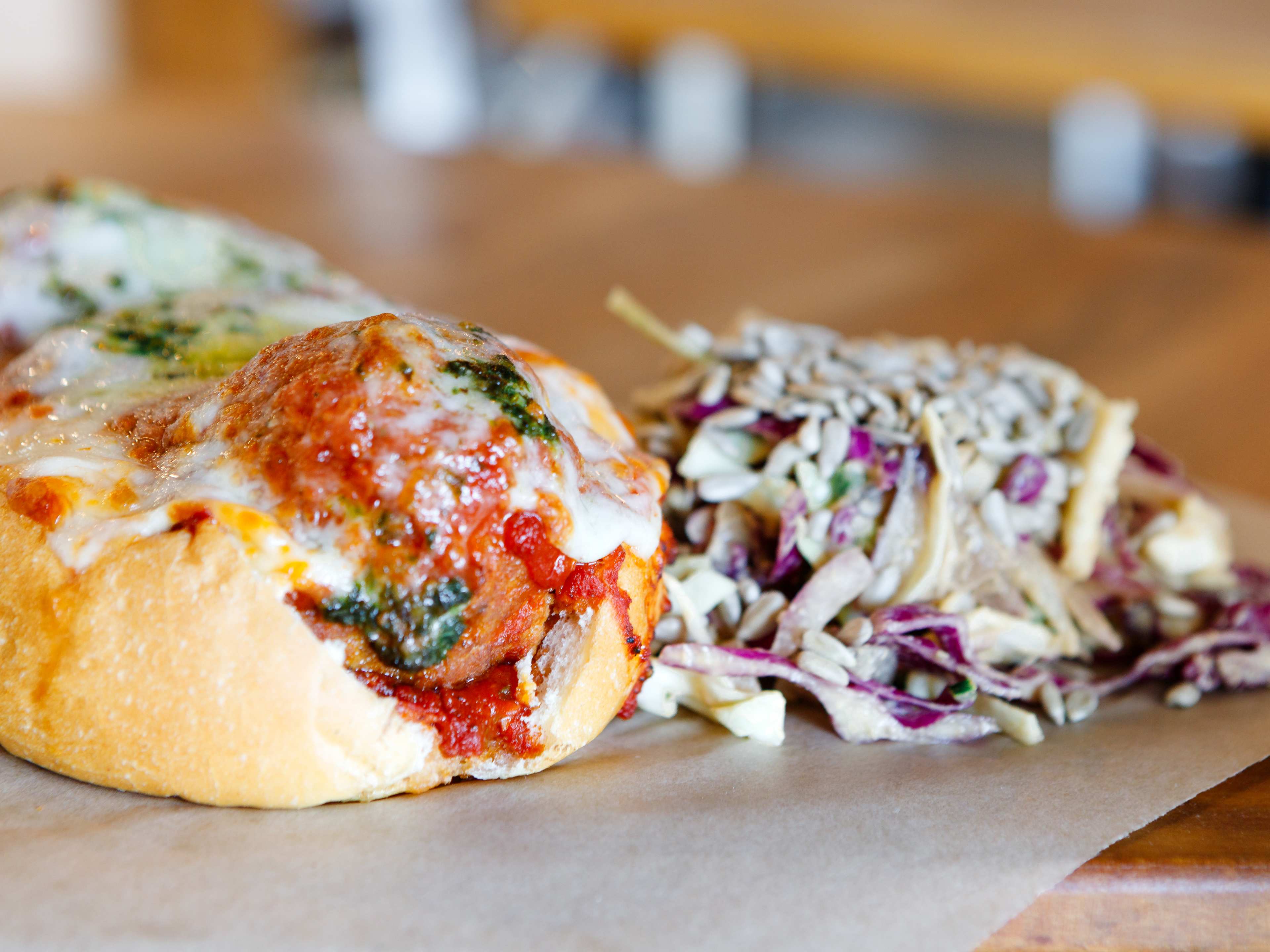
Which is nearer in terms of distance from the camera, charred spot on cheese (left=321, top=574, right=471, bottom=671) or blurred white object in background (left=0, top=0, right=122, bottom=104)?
charred spot on cheese (left=321, top=574, right=471, bottom=671)

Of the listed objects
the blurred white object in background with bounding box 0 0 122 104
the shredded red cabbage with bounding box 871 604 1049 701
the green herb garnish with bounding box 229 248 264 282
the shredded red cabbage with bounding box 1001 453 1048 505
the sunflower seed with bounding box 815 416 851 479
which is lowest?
the shredded red cabbage with bounding box 871 604 1049 701

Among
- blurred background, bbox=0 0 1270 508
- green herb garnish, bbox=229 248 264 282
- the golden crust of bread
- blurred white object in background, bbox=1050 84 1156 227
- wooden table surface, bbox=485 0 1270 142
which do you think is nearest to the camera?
the golden crust of bread

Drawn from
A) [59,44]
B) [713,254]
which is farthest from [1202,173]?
[59,44]

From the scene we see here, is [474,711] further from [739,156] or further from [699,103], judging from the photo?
[699,103]

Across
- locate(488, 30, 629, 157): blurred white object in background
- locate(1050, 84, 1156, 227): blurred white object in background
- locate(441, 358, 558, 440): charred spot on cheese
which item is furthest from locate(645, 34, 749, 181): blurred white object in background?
locate(441, 358, 558, 440): charred spot on cheese

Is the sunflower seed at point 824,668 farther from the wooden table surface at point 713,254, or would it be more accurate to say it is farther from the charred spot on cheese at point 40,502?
the wooden table surface at point 713,254

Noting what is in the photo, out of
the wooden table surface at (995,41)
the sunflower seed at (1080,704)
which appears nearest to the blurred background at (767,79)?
the wooden table surface at (995,41)

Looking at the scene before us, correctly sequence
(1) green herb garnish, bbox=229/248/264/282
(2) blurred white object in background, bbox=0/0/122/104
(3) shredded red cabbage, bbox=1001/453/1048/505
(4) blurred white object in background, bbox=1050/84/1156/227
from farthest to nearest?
(2) blurred white object in background, bbox=0/0/122/104 → (4) blurred white object in background, bbox=1050/84/1156/227 → (1) green herb garnish, bbox=229/248/264/282 → (3) shredded red cabbage, bbox=1001/453/1048/505

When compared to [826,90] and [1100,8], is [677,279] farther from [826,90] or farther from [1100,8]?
[826,90]

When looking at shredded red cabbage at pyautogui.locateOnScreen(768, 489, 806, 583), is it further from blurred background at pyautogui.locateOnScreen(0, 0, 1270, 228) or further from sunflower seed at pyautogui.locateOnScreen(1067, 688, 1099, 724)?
blurred background at pyautogui.locateOnScreen(0, 0, 1270, 228)

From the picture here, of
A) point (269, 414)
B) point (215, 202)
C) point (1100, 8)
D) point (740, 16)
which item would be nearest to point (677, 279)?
point (215, 202)
